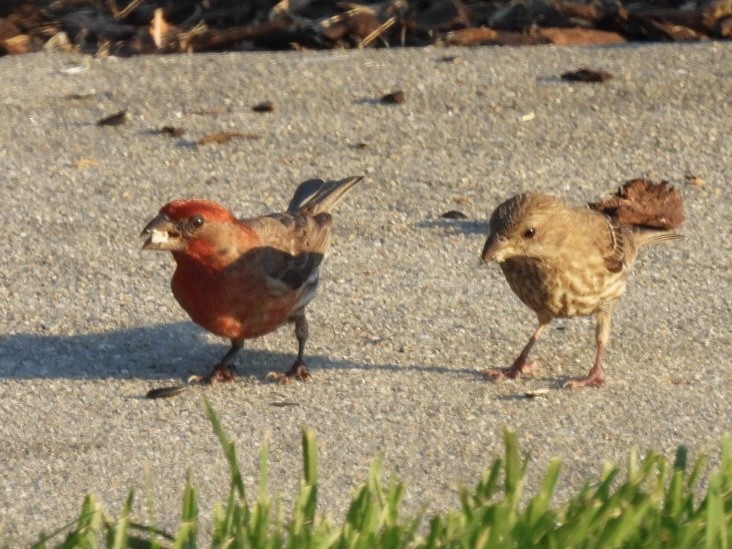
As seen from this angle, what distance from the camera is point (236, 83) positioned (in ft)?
35.5

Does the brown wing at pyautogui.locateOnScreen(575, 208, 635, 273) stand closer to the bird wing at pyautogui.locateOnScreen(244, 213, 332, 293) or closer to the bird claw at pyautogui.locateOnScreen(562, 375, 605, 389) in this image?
the bird claw at pyautogui.locateOnScreen(562, 375, 605, 389)

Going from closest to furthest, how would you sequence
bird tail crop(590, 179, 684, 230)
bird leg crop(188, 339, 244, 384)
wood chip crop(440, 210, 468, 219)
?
bird leg crop(188, 339, 244, 384), bird tail crop(590, 179, 684, 230), wood chip crop(440, 210, 468, 219)

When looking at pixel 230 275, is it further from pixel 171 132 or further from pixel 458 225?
pixel 171 132

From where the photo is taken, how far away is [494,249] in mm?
6922

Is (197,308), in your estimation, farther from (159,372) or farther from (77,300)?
(77,300)

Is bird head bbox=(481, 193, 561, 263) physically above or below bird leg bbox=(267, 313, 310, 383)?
above

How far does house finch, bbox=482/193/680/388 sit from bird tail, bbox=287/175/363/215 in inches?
55.3

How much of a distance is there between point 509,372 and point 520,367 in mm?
58

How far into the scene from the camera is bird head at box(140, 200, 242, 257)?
6992mm

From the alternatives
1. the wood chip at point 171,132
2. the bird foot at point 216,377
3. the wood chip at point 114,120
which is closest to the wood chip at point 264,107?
the wood chip at point 171,132

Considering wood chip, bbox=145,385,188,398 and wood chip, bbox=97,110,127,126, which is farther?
wood chip, bbox=97,110,127,126

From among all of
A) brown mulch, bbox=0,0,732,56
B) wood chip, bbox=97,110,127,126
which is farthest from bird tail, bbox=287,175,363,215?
brown mulch, bbox=0,0,732,56

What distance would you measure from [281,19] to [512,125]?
2.25m

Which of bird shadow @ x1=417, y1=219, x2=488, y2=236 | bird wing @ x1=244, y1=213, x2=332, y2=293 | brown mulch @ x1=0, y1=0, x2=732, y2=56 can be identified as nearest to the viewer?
bird wing @ x1=244, y1=213, x2=332, y2=293
